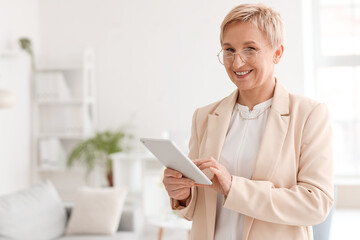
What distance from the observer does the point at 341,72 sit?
5.11m

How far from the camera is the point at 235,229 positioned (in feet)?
4.46

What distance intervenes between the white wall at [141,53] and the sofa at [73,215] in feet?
3.89

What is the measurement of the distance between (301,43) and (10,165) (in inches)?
119

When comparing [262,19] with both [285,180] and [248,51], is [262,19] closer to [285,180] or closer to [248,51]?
[248,51]

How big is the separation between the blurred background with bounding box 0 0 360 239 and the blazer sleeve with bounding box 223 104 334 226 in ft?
11.1

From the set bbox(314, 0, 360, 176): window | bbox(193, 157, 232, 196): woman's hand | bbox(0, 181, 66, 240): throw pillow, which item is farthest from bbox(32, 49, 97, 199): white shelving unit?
bbox(193, 157, 232, 196): woman's hand

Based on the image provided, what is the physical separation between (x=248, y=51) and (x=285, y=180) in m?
0.34

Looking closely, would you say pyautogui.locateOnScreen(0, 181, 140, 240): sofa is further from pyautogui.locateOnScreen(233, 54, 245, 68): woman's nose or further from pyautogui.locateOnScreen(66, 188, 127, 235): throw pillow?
pyautogui.locateOnScreen(233, 54, 245, 68): woman's nose

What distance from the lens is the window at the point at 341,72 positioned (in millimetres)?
5066

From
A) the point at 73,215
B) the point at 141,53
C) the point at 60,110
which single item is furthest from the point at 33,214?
the point at 141,53

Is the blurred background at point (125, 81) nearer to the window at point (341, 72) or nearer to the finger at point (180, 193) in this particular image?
the window at point (341, 72)

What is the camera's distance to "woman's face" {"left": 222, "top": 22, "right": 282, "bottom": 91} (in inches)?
51.0

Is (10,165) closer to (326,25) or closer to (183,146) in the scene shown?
(183,146)

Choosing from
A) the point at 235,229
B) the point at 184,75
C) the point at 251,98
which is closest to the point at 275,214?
the point at 235,229
